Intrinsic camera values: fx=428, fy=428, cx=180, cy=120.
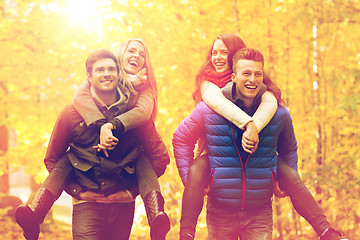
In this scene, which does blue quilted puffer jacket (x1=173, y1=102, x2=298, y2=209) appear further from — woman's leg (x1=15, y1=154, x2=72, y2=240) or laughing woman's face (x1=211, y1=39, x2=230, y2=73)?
woman's leg (x1=15, y1=154, x2=72, y2=240)

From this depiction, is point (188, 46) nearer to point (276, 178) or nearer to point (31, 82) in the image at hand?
point (31, 82)

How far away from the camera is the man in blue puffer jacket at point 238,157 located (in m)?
2.94

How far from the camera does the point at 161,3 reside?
6613 millimetres

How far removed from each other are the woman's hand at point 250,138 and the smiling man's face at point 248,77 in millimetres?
282

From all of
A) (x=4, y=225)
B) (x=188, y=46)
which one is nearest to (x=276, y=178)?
(x=188, y=46)

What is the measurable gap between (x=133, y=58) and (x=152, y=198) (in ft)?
3.57

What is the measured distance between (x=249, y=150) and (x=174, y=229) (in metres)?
4.41

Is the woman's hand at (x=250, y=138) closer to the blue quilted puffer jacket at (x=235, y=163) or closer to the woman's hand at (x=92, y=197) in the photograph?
the blue quilted puffer jacket at (x=235, y=163)

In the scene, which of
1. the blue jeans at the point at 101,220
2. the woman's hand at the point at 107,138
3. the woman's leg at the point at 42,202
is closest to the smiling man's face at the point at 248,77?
the woman's hand at the point at 107,138

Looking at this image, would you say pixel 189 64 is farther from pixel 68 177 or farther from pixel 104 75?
pixel 68 177

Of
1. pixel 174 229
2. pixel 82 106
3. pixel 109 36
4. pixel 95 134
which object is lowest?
pixel 174 229

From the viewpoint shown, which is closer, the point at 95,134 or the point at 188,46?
the point at 95,134

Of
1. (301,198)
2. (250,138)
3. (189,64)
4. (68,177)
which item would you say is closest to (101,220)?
(68,177)

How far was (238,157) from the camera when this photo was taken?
116 inches
